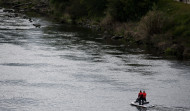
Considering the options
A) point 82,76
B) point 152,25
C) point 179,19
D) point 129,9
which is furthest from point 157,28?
point 82,76

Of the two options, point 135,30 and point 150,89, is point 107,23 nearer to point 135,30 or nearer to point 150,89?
point 135,30

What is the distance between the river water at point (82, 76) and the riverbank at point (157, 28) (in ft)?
14.0

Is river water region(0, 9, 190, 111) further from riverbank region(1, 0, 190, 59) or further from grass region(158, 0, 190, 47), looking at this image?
grass region(158, 0, 190, 47)

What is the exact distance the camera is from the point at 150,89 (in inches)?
2234

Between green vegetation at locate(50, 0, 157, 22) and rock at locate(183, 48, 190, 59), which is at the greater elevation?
green vegetation at locate(50, 0, 157, 22)

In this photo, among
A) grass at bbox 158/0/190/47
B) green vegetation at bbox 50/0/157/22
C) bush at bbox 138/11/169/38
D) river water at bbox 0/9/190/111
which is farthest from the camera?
green vegetation at bbox 50/0/157/22

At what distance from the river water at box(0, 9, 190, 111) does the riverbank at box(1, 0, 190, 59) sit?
4.28 m

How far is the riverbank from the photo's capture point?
81.5m

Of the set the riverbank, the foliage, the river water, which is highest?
the foliage

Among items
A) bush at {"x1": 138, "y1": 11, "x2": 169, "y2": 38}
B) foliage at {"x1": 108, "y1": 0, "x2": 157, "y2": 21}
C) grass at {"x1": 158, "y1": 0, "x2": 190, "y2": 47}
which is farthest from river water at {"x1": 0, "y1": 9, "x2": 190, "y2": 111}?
foliage at {"x1": 108, "y1": 0, "x2": 157, "y2": 21}

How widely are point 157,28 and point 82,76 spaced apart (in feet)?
99.7

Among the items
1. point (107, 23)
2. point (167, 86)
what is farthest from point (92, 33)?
point (167, 86)

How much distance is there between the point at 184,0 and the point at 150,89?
66167mm

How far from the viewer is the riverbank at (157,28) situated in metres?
81.5
